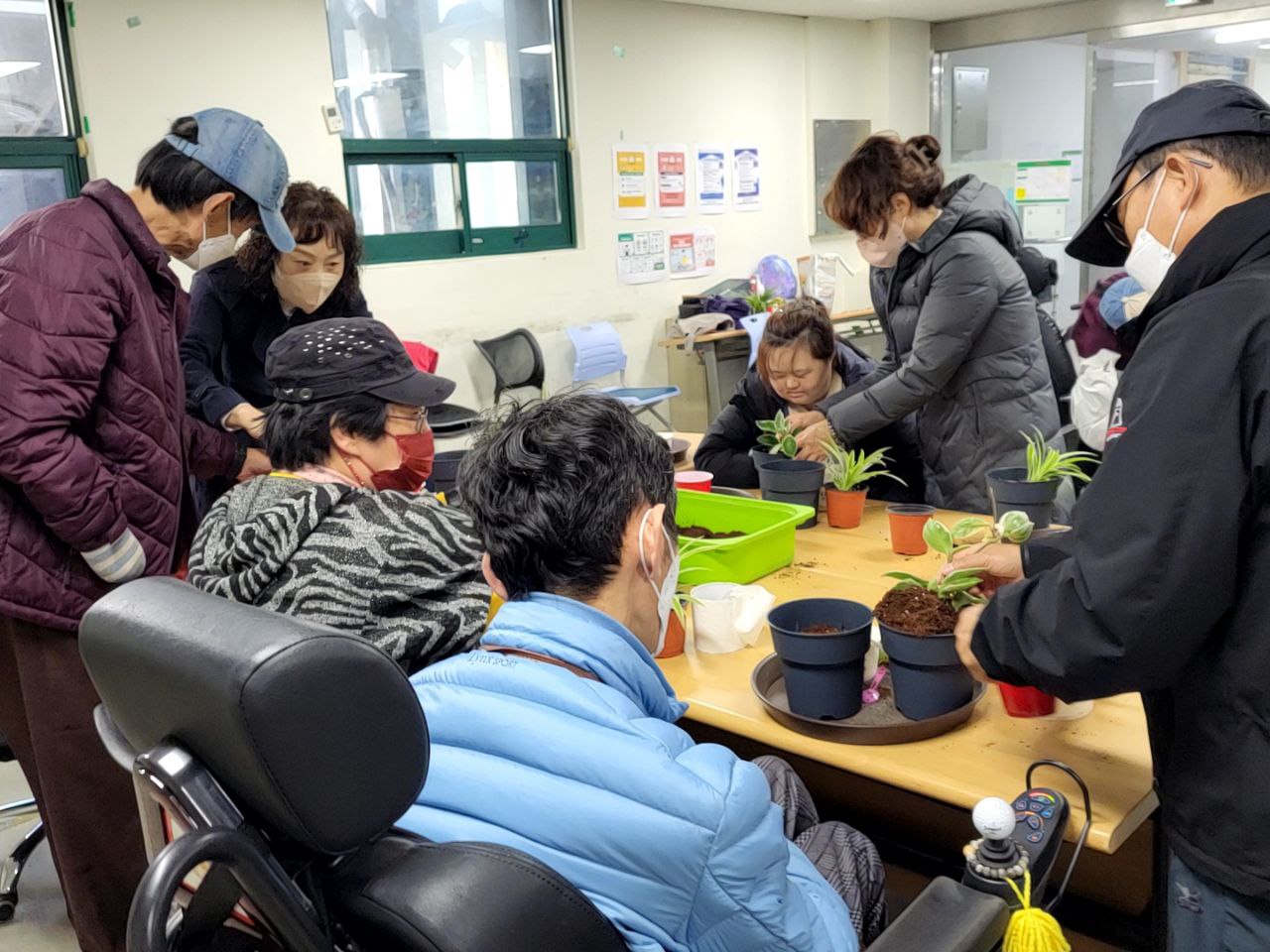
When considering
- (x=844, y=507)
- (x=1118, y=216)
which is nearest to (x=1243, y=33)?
(x=844, y=507)

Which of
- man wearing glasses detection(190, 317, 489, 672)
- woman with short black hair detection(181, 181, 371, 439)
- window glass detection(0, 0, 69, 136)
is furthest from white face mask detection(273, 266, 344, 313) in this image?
window glass detection(0, 0, 69, 136)

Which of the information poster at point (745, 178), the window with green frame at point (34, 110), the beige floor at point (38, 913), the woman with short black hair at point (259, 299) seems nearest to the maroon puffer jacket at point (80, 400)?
the woman with short black hair at point (259, 299)

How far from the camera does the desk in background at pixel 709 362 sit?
20.6 feet

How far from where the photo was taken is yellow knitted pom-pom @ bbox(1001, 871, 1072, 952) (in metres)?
1.18

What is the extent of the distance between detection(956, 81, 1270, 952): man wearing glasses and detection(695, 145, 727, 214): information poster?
5.75 meters

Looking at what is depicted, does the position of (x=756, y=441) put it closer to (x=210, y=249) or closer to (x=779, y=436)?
(x=779, y=436)

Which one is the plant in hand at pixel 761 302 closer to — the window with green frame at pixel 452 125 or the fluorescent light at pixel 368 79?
the window with green frame at pixel 452 125

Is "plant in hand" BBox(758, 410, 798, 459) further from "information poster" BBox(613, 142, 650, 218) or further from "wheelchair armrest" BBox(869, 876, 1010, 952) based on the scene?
"information poster" BBox(613, 142, 650, 218)

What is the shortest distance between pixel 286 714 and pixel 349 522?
916mm

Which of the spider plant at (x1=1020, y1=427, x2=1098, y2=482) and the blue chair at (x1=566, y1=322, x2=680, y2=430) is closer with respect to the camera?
the spider plant at (x1=1020, y1=427, x2=1098, y2=482)

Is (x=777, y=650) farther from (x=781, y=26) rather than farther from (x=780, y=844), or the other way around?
(x=781, y=26)

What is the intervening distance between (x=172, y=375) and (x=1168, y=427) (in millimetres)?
1809

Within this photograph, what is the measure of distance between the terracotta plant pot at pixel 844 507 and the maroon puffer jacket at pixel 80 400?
1.42m

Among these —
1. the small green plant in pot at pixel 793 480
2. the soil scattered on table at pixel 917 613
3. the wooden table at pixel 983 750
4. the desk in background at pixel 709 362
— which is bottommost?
the desk in background at pixel 709 362
